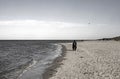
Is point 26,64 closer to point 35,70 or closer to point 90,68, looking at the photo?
point 35,70

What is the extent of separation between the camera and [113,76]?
12.0 m

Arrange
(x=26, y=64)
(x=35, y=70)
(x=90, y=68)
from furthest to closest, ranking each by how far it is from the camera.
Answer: (x=26, y=64) → (x=35, y=70) → (x=90, y=68)

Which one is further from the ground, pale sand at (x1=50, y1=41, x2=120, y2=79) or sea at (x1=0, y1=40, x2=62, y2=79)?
pale sand at (x1=50, y1=41, x2=120, y2=79)

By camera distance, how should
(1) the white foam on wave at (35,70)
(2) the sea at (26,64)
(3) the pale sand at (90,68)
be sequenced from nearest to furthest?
(3) the pale sand at (90,68) → (1) the white foam on wave at (35,70) → (2) the sea at (26,64)

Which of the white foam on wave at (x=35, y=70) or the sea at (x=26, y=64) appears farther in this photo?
the sea at (x=26, y=64)

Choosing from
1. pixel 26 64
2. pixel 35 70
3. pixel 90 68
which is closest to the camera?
pixel 90 68

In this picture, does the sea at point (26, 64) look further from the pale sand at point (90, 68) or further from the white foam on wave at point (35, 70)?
the pale sand at point (90, 68)

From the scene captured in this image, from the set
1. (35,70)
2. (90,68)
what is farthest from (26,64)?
(90,68)

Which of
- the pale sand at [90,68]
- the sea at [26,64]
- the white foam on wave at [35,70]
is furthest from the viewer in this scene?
the sea at [26,64]

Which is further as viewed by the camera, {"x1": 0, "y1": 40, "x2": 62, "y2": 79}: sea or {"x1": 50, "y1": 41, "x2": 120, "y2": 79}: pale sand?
{"x1": 0, "y1": 40, "x2": 62, "y2": 79}: sea

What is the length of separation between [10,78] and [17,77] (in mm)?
567

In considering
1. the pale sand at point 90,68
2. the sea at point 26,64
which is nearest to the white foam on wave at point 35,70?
the sea at point 26,64

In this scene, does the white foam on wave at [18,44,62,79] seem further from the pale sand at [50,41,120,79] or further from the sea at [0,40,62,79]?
the pale sand at [50,41,120,79]

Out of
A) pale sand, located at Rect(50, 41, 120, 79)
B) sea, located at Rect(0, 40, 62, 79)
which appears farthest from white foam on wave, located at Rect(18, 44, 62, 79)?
pale sand, located at Rect(50, 41, 120, 79)
